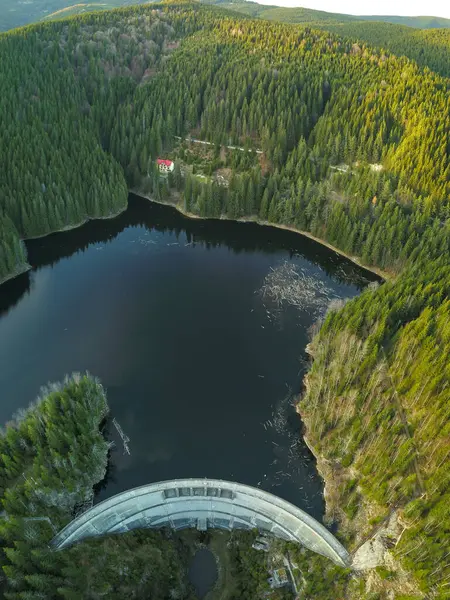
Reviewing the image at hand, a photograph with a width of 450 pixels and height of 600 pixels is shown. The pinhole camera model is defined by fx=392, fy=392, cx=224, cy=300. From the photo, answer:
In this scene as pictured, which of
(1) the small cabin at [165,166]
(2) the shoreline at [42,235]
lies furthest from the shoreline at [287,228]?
(2) the shoreline at [42,235]

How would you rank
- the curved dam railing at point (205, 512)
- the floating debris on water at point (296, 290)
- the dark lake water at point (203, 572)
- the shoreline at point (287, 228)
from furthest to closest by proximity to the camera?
the shoreline at point (287, 228) < the floating debris on water at point (296, 290) < the curved dam railing at point (205, 512) < the dark lake water at point (203, 572)

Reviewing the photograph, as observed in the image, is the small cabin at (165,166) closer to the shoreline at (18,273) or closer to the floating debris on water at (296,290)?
the floating debris on water at (296,290)

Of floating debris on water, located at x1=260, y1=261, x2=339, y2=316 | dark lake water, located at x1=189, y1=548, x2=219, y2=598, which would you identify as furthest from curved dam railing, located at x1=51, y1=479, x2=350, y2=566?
floating debris on water, located at x1=260, y1=261, x2=339, y2=316

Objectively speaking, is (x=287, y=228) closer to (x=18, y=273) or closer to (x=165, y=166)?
(x=165, y=166)

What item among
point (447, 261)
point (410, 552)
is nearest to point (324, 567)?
point (410, 552)

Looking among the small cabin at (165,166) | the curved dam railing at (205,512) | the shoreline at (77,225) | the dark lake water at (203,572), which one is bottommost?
the dark lake water at (203,572)

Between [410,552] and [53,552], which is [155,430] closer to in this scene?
[53,552]
